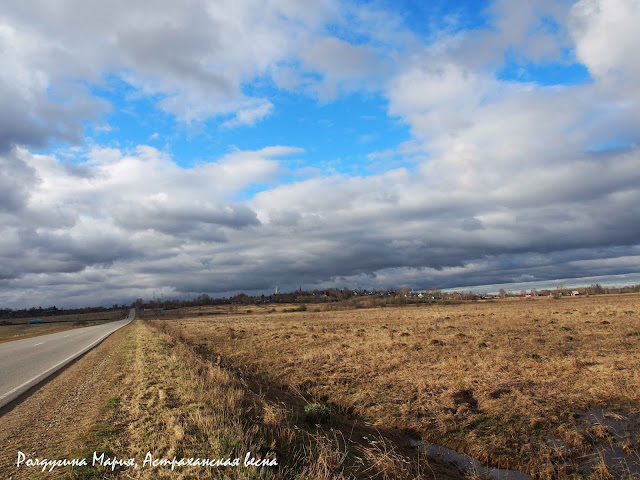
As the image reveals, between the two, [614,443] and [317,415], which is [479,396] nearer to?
[614,443]

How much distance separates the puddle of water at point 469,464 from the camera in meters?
8.87

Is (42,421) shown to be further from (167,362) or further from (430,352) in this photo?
(430,352)

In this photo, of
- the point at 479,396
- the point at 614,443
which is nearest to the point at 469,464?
the point at 614,443

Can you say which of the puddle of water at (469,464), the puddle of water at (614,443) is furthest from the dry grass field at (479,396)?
the puddle of water at (469,464)

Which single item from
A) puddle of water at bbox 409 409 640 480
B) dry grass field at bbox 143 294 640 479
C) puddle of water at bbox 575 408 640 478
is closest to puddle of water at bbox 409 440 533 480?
puddle of water at bbox 409 409 640 480

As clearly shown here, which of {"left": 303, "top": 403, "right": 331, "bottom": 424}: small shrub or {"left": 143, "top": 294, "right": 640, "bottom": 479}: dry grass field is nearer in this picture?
{"left": 143, "top": 294, "right": 640, "bottom": 479}: dry grass field

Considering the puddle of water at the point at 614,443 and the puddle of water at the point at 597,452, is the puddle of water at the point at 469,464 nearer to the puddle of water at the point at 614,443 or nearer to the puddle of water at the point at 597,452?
the puddle of water at the point at 597,452

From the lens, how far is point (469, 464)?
951cm

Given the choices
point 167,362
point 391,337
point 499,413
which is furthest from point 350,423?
point 391,337

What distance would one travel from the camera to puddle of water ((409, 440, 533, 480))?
887 centimetres

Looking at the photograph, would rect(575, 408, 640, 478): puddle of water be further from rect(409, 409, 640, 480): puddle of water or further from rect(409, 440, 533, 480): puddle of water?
rect(409, 440, 533, 480): puddle of water

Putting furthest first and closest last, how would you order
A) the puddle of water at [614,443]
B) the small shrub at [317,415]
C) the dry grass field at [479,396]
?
the small shrub at [317,415] → the dry grass field at [479,396] → the puddle of water at [614,443]

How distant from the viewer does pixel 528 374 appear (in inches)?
604

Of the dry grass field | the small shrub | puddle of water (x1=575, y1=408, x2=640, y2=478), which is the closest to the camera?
puddle of water (x1=575, y1=408, x2=640, y2=478)
